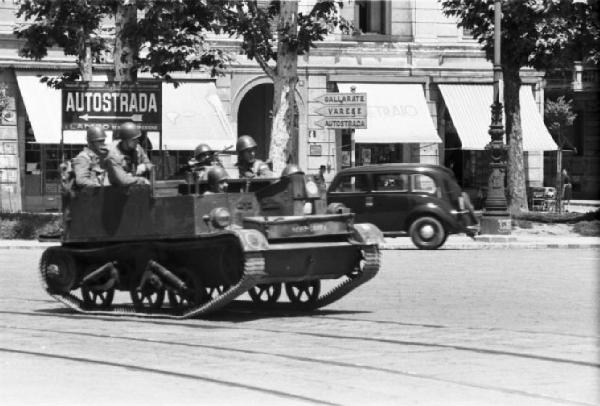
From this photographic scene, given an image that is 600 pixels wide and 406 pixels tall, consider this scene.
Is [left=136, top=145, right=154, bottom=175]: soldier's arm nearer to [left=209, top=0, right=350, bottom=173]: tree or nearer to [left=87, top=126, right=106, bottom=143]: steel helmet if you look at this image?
[left=87, top=126, right=106, bottom=143]: steel helmet

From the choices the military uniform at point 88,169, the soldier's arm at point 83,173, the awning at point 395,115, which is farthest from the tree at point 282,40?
the soldier's arm at point 83,173

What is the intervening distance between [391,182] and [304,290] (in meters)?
14.5

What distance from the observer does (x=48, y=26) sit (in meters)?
35.6

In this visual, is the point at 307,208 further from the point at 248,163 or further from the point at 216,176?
the point at 216,176

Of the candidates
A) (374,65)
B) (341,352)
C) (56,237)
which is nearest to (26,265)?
(56,237)

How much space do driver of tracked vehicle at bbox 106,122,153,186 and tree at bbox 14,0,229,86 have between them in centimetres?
1732

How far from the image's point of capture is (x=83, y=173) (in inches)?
Result: 643

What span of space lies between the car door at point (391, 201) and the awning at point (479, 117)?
47.7 ft

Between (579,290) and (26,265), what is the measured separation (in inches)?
430

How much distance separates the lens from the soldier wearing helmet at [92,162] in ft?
53.5

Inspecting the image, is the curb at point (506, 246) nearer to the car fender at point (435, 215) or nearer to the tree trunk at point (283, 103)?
the car fender at point (435, 215)

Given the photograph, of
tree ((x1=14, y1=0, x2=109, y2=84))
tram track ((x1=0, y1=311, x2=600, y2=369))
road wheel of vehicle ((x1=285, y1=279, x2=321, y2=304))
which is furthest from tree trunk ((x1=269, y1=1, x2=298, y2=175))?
tram track ((x1=0, y1=311, x2=600, y2=369))

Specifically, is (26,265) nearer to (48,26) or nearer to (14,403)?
(48,26)

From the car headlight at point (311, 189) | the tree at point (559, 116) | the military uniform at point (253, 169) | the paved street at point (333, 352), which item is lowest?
the paved street at point (333, 352)
